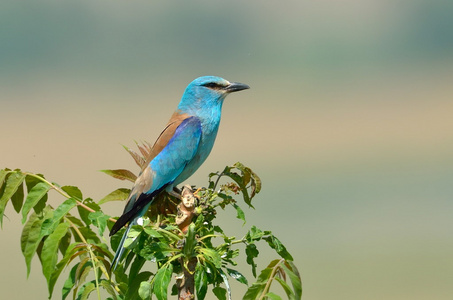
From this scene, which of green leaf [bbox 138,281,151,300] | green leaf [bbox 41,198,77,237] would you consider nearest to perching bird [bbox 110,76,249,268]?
green leaf [bbox 41,198,77,237]

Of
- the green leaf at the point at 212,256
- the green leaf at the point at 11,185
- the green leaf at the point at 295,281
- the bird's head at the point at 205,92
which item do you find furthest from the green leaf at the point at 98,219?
the bird's head at the point at 205,92

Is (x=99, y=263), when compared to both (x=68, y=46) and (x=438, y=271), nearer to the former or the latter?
(x=438, y=271)

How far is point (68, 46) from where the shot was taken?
54.7 m

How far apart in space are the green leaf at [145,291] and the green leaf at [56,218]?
0.57 meters

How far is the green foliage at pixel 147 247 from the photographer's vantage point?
3.21 metres

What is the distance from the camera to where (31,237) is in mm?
3701

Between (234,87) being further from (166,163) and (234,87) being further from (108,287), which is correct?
(108,287)

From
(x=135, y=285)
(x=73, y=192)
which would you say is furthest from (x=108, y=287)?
(x=73, y=192)

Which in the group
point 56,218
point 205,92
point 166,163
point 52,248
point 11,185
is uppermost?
point 205,92

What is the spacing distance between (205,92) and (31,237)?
176cm

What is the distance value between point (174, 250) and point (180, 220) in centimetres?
22

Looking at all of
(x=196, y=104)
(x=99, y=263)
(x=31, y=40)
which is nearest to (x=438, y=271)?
(x=196, y=104)

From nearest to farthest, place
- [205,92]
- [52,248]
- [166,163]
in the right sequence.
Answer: [52,248] < [166,163] < [205,92]

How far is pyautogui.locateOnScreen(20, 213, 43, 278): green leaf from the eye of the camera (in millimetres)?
3650
